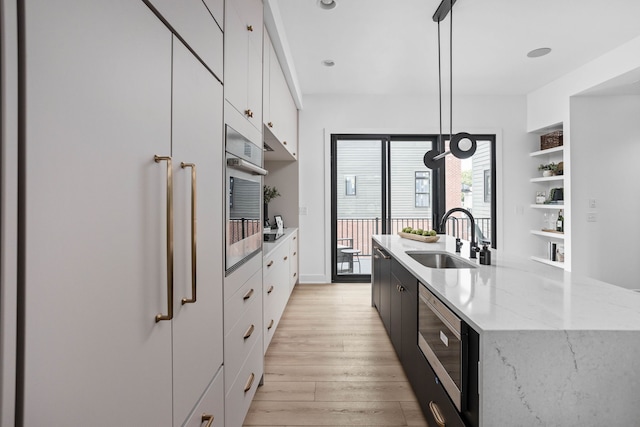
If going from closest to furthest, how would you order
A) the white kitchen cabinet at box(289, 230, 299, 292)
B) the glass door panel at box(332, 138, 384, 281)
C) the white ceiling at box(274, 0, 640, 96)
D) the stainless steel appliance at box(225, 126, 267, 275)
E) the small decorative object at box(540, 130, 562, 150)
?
the stainless steel appliance at box(225, 126, 267, 275)
the white ceiling at box(274, 0, 640, 96)
the white kitchen cabinet at box(289, 230, 299, 292)
the small decorative object at box(540, 130, 562, 150)
the glass door panel at box(332, 138, 384, 281)

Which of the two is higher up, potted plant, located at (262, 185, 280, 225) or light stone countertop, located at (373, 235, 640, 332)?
potted plant, located at (262, 185, 280, 225)

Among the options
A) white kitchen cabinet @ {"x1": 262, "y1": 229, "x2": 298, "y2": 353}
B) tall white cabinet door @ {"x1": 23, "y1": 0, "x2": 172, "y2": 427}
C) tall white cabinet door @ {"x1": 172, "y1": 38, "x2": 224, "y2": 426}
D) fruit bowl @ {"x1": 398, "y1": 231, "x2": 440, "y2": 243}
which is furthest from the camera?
fruit bowl @ {"x1": 398, "y1": 231, "x2": 440, "y2": 243}

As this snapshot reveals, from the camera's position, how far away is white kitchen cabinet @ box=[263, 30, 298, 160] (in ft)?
9.05

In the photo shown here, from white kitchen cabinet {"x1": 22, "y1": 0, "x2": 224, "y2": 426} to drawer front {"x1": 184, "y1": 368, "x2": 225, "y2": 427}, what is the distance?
0.07 metres

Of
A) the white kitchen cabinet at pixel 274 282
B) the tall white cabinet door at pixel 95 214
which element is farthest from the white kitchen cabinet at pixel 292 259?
the tall white cabinet door at pixel 95 214

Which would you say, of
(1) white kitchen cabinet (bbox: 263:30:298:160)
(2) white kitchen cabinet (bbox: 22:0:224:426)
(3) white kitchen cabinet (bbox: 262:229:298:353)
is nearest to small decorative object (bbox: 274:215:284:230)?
(3) white kitchen cabinet (bbox: 262:229:298:353)

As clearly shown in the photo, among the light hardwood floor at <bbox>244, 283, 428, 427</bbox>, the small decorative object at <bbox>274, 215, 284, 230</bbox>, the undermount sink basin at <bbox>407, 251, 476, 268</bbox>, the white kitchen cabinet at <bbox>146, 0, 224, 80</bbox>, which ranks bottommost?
the light hardwood floor at <bbox>244, 283, 428, 427</bbox>

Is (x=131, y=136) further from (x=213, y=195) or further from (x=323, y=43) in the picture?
(x=323, y=43)

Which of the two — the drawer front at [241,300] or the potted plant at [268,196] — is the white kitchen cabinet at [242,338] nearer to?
the drawer front at [241,300]

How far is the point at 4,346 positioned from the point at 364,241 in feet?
15.9

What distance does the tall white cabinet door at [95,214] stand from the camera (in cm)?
52

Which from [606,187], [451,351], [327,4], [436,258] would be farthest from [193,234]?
[606,187]

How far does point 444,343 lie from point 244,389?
1.02 meters

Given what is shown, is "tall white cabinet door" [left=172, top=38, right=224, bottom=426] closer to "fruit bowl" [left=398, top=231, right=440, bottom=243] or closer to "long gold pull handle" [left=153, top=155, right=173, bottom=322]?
"long gold pull handle" [left=153, top=155, right=173, bottom=322]
